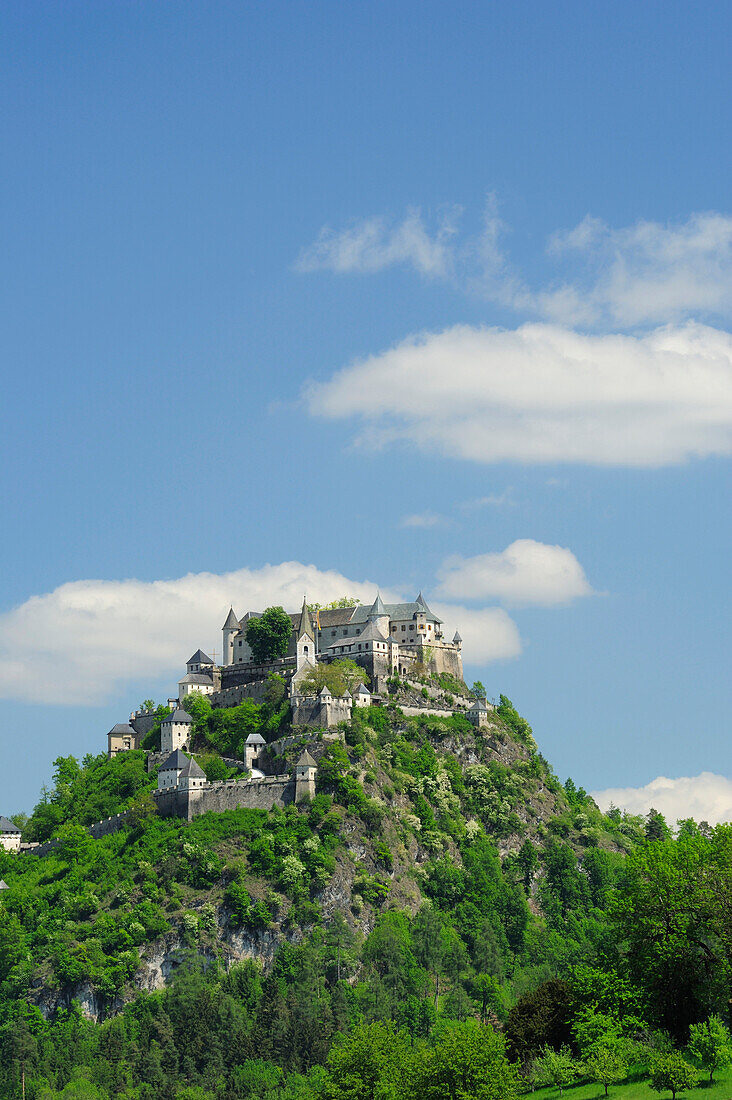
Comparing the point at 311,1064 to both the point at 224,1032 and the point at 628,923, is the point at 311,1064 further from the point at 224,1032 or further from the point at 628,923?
the point at 628,923

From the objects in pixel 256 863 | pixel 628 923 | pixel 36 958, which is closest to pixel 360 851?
pixel 256 863

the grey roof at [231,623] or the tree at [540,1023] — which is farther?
the grey roof at [231,623]

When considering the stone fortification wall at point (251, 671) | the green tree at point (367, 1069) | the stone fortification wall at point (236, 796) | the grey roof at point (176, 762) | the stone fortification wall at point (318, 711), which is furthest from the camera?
the stone fortification wall at point (251, 671)

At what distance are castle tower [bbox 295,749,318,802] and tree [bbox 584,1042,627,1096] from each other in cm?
6745

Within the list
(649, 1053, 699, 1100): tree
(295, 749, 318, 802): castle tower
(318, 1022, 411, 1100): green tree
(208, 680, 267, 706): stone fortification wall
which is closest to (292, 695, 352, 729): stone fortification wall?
(295, 749, 318, 802): castle tower

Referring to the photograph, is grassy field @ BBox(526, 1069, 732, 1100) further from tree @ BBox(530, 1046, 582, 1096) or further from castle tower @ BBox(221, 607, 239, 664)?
castle tower @ BBox(221, 607, 239, 664)

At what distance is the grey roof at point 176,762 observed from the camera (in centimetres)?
15296

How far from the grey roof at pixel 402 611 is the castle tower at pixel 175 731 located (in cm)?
2333

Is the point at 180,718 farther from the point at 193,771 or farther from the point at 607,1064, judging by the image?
the point at 607,1064

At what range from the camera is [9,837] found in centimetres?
16575

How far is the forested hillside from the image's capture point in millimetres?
128250

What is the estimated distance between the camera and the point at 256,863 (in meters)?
143

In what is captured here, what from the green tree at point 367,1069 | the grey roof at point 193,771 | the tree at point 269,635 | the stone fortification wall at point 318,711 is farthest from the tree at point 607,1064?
the tree at point 269,635

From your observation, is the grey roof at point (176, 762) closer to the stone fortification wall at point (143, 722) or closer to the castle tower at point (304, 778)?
the castle tower at point (304, 778)
